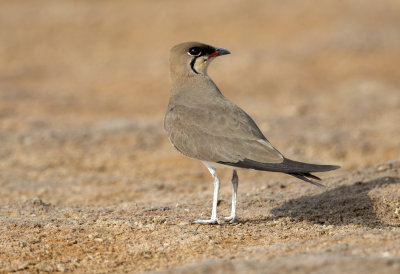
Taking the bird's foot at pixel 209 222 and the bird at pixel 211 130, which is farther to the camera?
the bird's foot at pixel 209 222

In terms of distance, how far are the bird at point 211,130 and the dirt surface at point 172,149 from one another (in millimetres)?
631

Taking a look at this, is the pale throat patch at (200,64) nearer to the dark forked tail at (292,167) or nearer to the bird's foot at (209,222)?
the dark forked tail at (292,167)

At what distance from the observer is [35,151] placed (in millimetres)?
12406

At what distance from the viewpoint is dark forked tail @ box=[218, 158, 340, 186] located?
603 centimetres

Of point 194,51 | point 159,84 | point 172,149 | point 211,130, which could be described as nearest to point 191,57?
point 194,51

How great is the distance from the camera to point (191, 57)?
7.48 m

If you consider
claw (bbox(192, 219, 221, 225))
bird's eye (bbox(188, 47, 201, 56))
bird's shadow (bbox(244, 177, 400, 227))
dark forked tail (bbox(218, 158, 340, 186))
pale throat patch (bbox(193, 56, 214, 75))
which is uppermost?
bird's eye (bbox(188, 47, 201, 56))

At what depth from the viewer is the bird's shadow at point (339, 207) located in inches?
274

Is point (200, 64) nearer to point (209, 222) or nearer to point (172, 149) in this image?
point (209, 222)

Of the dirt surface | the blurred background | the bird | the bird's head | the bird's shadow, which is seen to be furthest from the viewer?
the blurred background

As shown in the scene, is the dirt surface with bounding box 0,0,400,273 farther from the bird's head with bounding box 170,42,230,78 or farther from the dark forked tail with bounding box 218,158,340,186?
the bird's head with bounding box 170,42,230,78

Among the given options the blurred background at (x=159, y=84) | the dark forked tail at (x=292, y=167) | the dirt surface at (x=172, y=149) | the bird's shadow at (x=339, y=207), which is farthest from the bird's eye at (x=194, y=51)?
the blurred background at (x=159, y=84)

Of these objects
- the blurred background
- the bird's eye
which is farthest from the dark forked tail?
the blurred background

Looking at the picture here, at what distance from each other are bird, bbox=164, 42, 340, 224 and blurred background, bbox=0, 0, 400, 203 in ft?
9.24
